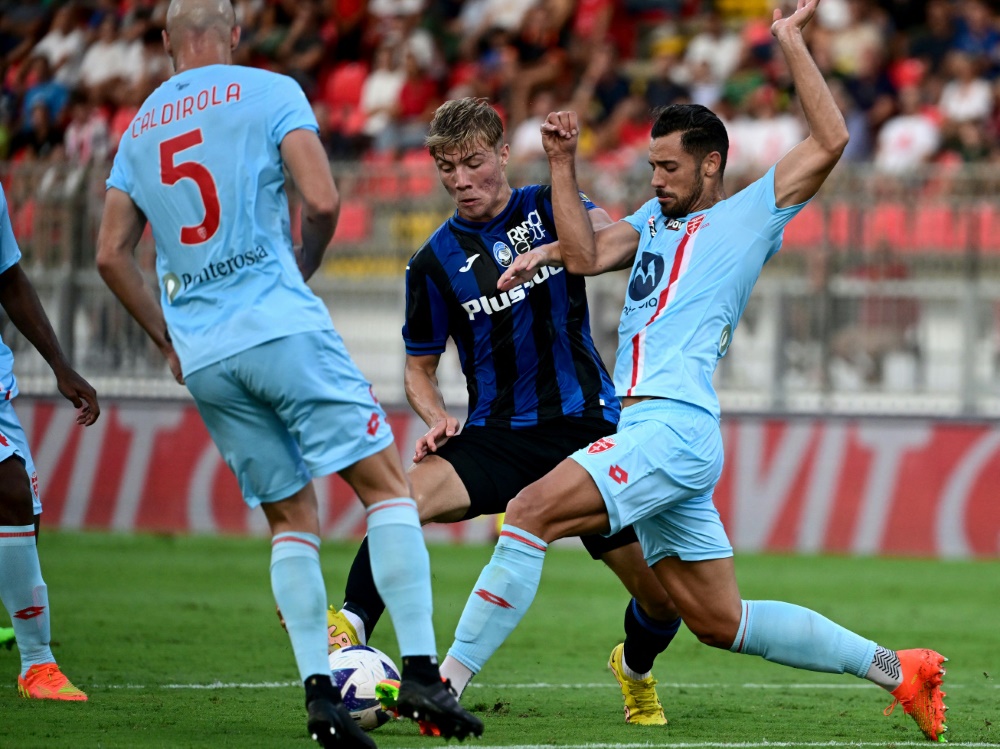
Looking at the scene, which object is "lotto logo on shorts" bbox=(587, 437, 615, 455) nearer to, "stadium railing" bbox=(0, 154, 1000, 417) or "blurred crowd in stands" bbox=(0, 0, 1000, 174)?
"stadium railing" bbox=(0, 154, 1000, 417)

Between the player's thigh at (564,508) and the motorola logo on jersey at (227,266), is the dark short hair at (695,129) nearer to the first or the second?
the player's thigh at (564,508)

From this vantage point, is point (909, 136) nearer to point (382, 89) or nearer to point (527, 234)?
point (382, 89)

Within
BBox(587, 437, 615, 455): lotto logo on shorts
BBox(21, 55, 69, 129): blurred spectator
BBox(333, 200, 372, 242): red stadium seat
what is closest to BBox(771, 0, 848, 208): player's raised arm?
BBox(587, 437, 615, 455): lotto logo on shorts

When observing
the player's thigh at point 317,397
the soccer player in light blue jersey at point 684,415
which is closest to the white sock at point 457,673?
the soccer player in light blue jersey at point 684,415

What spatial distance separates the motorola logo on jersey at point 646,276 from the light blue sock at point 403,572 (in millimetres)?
1353

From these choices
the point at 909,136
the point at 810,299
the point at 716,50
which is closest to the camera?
the point at 810,299

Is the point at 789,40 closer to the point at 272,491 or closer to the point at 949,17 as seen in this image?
the point at 272,491

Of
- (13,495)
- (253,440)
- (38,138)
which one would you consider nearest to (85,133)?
(38,138)

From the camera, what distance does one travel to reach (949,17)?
56.2ft

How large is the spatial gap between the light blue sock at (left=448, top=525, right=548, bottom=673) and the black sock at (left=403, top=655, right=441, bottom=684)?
561 mm

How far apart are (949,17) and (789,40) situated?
12.9 metres

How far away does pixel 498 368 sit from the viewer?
20.1 feet

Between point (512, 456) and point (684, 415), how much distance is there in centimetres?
88

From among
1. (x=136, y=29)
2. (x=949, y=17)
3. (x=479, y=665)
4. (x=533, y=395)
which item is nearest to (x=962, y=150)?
(x=949, y=17)
